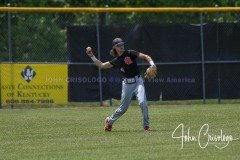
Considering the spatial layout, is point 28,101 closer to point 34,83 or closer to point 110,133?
point 34,83

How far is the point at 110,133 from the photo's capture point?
1494 centimetres

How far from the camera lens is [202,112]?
19.3 m

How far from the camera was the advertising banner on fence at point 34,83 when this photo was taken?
22109 mm

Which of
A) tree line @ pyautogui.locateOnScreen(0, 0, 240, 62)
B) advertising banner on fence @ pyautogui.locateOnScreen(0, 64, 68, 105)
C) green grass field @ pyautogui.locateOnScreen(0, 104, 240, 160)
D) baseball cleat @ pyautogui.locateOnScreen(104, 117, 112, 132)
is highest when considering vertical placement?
tree line @ pyautogui.locateOnScreen(0, 0, 240, 62)

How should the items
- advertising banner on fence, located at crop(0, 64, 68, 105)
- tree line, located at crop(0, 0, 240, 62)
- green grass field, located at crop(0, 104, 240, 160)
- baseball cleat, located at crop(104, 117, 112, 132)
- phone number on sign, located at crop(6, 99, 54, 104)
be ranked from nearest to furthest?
1. green grass field, located at crop(0, 104, 240, 160)
2. baseball cleat, located at crop(104, 117, 112, 132)
3. advertising banner on fence, located at crop(0, 64, 68, 105)
4. phone number on sign, located at crop(6, 99, 54, 104)
5. tree line, located at crop(0, 0, 240, 62)

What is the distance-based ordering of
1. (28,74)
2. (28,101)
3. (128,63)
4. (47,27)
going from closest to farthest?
(128,63) → (28,74) → (28,101) → (47,27)

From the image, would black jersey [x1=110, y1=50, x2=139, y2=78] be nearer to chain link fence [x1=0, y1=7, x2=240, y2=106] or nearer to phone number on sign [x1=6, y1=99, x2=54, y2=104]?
chain link fence [x1=0, y1=7, x2=240, y2=106]

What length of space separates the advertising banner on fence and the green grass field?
2.20 ft

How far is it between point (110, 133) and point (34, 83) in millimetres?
7700

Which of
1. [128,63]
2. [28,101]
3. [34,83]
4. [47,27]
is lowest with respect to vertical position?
[28,101]

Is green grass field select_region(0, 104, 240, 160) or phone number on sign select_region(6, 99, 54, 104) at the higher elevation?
phone number on sign select_region(6, 99, 54, 104)

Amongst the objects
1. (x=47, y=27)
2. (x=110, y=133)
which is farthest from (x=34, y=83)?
(x=110, y=133)

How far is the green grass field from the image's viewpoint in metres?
11.8

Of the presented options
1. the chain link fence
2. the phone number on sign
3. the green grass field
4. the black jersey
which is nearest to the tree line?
the chain link fence
